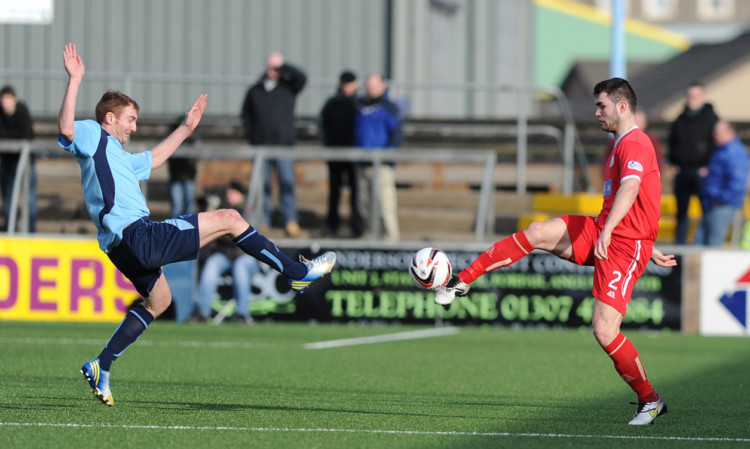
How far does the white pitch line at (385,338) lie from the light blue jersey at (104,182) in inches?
217

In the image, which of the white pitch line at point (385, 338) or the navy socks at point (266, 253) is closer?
the navy socks at point (266, 253)

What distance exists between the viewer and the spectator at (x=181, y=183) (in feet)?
55.1

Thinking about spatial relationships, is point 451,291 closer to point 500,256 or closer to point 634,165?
point 500,256

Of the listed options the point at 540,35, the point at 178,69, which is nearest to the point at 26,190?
the point at 178,69

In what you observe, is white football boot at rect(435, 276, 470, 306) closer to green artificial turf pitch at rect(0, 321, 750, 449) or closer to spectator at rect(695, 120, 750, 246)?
green artificial turf pitch at rect(0, 321, 750, 449)

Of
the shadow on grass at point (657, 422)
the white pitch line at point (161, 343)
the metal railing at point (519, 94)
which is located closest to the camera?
the shadow on grass at point (657, 422)

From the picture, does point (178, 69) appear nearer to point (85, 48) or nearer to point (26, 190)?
point (85, 48)

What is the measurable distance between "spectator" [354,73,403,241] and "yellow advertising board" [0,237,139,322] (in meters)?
3.16

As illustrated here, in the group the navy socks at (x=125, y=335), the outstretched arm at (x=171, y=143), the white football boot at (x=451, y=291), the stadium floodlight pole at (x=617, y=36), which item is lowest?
the navy socks at (x=125, y=335)

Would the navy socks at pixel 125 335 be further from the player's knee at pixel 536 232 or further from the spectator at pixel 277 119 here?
the spectator at pixel 277 119

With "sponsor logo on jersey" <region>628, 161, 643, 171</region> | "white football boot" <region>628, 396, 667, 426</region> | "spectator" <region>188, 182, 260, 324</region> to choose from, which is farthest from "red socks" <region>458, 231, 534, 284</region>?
"spectator" <region>188, 182, 260, 324</region>

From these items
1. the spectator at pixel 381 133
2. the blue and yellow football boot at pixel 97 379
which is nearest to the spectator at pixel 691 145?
the spectator at pixel 381 133

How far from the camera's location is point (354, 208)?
16594 millimetres

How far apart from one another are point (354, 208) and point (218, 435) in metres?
9.59
